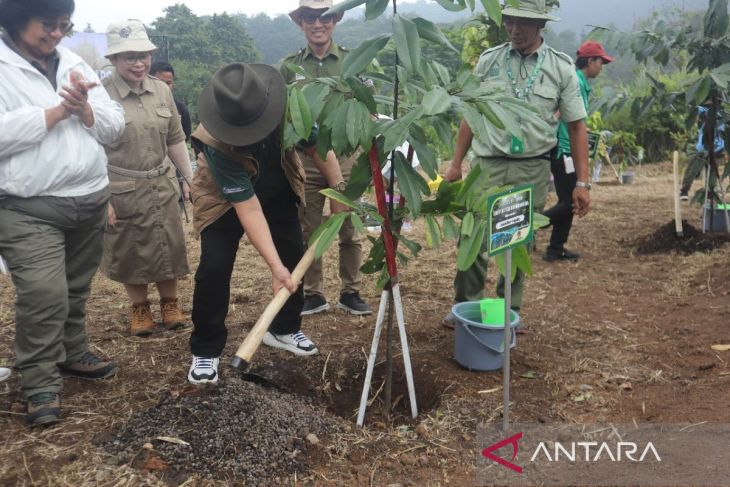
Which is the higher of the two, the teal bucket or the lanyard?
the lanyard

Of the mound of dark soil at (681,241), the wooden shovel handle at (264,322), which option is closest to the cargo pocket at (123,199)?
the wooden shovel handle at (264,322)

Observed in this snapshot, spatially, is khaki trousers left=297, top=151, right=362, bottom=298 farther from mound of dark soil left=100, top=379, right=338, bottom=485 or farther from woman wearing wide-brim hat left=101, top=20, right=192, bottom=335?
mound of dark soil left=100, top=379, right=338, bottom=485

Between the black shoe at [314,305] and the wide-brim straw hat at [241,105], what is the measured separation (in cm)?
175

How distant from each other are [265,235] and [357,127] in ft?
2.14

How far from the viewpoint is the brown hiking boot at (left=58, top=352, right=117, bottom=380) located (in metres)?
2.93

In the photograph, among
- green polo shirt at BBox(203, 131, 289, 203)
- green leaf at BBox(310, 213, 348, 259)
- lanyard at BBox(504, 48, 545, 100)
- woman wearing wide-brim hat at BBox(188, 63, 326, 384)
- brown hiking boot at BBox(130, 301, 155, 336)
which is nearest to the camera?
green leaf at BBox(310, 213, 348, 259)

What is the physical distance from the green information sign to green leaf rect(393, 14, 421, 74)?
0.50 meters

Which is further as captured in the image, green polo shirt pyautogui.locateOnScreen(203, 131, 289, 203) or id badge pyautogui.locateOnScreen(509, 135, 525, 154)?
id badge pyautogui.locateOnScreen(509, 135, 525, 154)

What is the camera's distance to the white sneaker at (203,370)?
2785mm

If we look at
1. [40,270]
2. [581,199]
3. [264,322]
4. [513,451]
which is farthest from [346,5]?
[581,199]

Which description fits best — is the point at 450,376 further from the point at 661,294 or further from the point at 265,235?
the point at 661,294

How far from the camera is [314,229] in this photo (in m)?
3.54

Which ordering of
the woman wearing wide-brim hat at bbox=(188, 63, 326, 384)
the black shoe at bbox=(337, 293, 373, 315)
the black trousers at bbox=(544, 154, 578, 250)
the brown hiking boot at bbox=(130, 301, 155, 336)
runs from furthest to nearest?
1. the black trousers at bbox=(544, 154, 578, 250)
2. the black shoe at bbox=(337, 293, 373, 315)
3. the brown hiking boot at bbox=(130, 301, 155, 336)
4. the woman wearing wide-brim hat at bbox=(188, 63, 326, 384)

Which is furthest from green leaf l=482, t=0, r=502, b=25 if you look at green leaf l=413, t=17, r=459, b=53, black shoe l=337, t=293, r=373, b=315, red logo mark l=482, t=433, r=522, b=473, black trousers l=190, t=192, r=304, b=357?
black shoe l=337, t=293, r=373, b=315
